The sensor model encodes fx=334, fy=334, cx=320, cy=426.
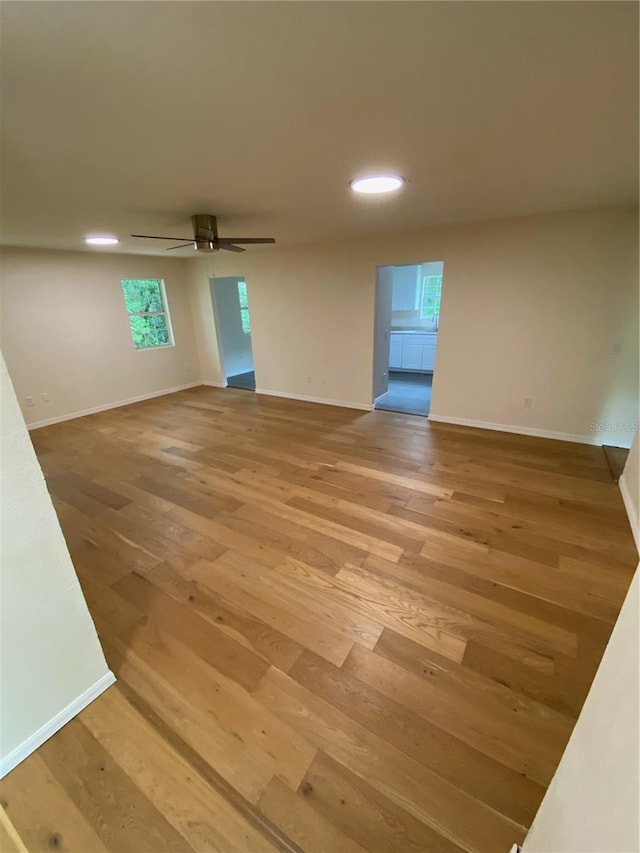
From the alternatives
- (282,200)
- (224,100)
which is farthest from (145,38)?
(282,200)

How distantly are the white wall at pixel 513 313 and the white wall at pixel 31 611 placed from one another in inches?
164

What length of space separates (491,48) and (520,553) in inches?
95.9

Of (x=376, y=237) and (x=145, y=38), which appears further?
(x=376, y=237)

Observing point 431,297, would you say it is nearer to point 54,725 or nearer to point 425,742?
point 425,742

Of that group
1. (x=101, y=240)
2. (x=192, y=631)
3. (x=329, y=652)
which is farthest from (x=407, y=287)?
(x=192, y=631)

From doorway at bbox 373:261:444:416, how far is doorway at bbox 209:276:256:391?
2.57 meters

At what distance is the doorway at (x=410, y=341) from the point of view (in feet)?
17.0

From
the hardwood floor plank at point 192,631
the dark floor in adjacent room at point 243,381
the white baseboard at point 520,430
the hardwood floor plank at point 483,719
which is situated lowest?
the hardwood floor plank at point 483,719

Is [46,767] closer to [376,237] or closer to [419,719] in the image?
[419,719]

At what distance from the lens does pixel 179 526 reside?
2510 mm

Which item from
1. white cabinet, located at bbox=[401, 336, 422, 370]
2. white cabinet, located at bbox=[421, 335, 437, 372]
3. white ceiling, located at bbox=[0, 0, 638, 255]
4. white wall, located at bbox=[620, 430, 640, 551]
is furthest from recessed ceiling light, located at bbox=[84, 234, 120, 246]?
white wall, located at bbox=[620, 430, 640, 551]

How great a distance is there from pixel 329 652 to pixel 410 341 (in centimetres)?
639

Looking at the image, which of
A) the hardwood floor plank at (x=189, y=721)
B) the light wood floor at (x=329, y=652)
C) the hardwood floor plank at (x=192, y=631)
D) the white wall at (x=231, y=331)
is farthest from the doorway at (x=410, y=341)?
the hardwood floor plank at (x=189, y=721)

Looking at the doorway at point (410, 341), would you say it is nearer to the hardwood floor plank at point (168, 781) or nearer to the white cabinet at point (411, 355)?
the white cabinet at point (411, 355)
